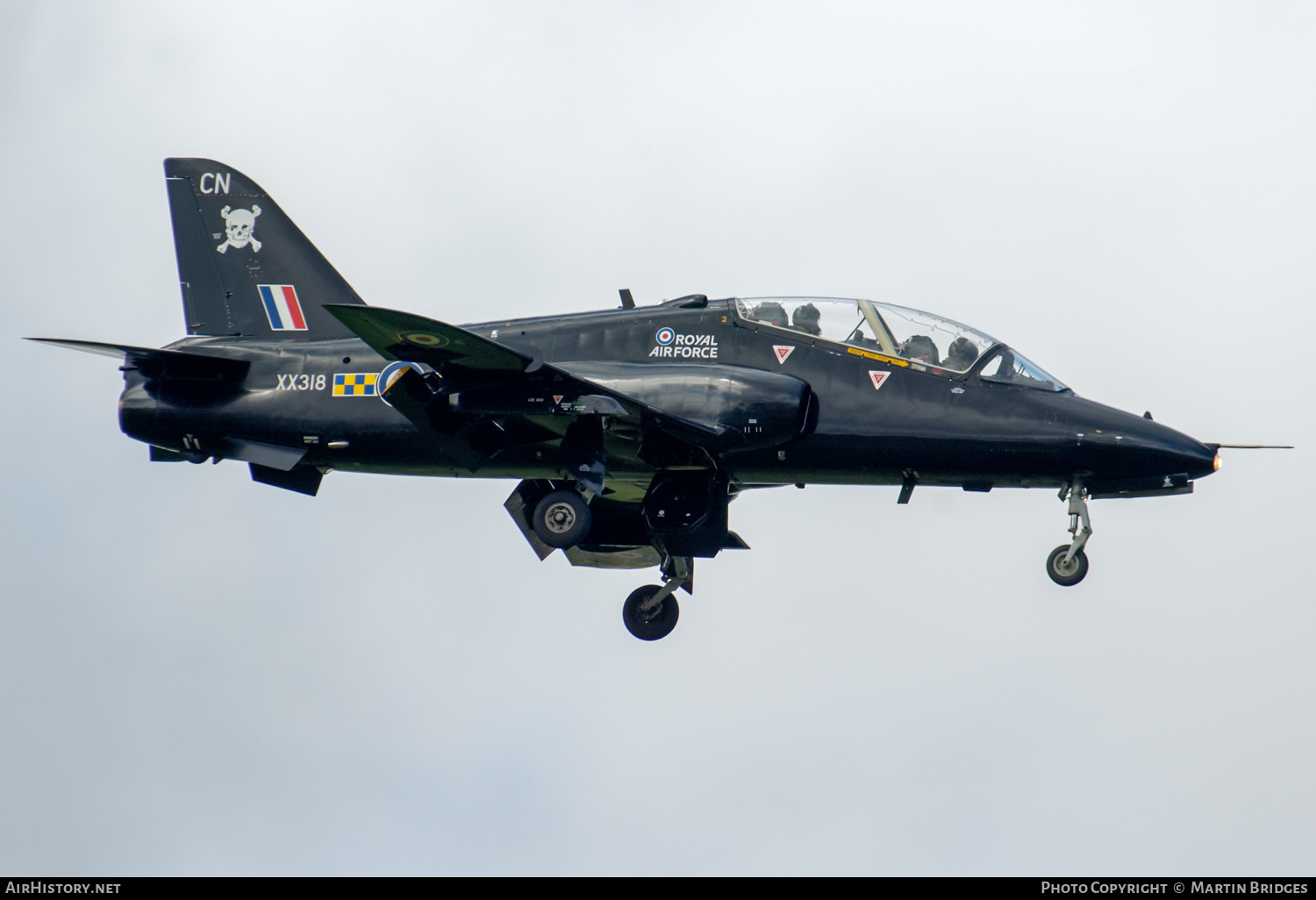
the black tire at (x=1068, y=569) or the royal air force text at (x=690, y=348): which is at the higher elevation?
the royal air force text at (x=690, y=348)

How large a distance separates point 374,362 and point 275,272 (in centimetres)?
258

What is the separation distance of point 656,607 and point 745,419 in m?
5.15

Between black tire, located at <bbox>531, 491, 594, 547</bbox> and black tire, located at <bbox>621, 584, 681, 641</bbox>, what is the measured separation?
11.5ft

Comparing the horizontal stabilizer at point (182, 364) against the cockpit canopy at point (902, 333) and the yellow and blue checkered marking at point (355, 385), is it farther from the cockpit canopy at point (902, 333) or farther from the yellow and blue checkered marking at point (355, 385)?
the cockpit canopy at point (902, 333)

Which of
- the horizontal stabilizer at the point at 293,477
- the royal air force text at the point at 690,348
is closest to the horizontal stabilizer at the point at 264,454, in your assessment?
the horizontal stabilizer at the point at 293,477

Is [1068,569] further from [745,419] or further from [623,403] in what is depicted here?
[623,403]

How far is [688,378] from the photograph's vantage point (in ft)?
60.0

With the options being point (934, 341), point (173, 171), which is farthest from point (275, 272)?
point (934, 341)

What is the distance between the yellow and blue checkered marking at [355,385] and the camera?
2011cm

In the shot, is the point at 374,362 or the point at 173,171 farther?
the point at 173,171

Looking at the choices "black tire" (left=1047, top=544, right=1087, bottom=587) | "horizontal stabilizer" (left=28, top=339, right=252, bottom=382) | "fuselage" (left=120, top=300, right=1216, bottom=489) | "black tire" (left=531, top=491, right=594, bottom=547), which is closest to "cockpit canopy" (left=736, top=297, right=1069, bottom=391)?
"fuselage" (left=120, top=300, right=1216, bottom=489)

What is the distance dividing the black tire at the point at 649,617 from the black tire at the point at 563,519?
3520 millimetres

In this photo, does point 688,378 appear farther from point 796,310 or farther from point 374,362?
point 374,362

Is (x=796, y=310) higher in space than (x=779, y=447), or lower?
higher
